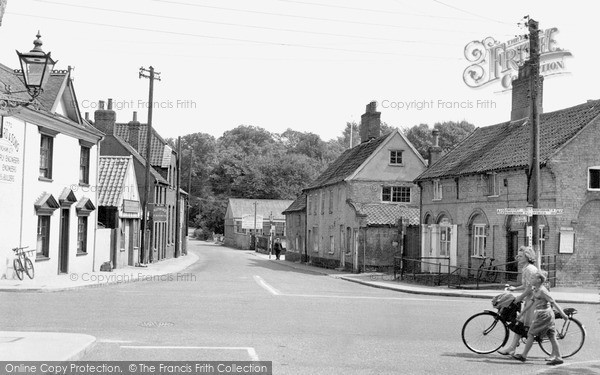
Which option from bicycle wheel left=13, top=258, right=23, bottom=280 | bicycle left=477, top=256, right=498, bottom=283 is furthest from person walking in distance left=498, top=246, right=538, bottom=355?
bicycle wheel left=13, top=258, right=23, bottom=280

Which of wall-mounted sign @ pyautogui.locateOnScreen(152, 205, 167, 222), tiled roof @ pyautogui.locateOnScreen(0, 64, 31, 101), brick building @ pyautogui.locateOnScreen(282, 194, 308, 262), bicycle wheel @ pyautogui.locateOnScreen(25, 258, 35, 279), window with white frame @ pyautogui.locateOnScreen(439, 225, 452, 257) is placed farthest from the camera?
brick building @ pyautogui.locateOnScreen(282, 194, 308, 262)

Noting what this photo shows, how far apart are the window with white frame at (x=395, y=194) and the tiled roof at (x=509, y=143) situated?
17.8ft

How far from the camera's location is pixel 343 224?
4356 centimetres

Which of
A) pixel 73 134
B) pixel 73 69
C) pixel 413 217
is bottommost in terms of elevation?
pixel 413 217

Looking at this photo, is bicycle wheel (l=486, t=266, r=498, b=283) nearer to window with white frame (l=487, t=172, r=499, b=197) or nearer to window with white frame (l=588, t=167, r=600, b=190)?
window with white frame (l=487, t=172, r=499, b=197)

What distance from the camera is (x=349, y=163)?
47406 mm

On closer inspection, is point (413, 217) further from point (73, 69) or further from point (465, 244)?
point (73, 69)

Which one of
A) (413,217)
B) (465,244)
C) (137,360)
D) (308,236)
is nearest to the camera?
(137,360)

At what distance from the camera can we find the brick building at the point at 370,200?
3994 cm

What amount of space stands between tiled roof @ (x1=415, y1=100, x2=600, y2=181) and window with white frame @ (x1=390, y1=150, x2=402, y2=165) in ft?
17.5

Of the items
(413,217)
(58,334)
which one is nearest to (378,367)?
(58,334)

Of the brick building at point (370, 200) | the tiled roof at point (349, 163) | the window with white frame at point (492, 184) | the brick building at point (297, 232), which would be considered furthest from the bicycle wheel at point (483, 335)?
the brick building at point (297, 232)

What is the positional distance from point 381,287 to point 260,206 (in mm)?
69634

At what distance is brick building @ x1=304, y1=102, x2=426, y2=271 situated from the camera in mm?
39938
